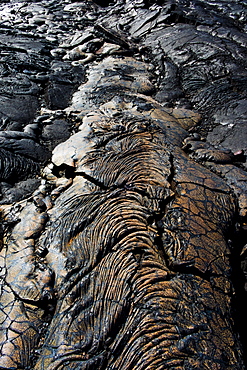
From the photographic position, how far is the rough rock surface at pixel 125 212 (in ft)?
5.54

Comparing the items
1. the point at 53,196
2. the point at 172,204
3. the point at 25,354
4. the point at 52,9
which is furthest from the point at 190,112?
the point at 52,9

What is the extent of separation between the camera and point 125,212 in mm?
2238

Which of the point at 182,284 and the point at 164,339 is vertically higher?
the point at 182,284

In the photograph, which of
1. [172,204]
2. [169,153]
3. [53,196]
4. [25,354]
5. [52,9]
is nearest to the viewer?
[25,354]

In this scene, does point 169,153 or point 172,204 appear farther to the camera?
point 169,153

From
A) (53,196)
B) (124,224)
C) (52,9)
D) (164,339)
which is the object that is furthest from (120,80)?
(52,9)

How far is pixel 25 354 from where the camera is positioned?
5.41ft

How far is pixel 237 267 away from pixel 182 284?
496mm

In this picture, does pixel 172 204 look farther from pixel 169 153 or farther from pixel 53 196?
pixel 53 196

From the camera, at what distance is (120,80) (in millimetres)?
4148

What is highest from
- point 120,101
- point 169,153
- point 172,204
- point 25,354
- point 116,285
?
point 120,101

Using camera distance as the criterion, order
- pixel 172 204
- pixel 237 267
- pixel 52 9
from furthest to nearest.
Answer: pixel 52 9, pixel 172 204, pixel 237 267

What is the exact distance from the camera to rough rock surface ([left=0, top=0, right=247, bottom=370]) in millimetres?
1689

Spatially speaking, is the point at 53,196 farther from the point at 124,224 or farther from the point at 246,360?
the point at 246,360
